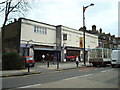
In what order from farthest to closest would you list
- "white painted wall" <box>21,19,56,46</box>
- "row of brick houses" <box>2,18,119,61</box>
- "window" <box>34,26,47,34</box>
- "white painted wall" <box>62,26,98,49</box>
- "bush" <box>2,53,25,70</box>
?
"white painted wall" <box>62,26,98,49</box>, "window" <box>34,26,47,34</box>, "white painted wall" <box>21,19,56,46</box>, "row of brick houses" <box>2,18,119,61</box>, "bush" <box>2,53,25,70</box>

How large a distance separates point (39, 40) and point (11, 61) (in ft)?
41.9

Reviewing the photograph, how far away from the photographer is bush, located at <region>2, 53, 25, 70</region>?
1723cm

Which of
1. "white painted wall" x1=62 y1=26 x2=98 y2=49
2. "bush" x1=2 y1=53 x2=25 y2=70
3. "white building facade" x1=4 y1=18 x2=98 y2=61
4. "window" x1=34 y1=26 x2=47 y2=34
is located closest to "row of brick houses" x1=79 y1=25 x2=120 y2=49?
"white painted wall" x1=62 y1=26 x2=98 y2=49

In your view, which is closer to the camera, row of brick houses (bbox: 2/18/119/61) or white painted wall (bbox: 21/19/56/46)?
row of brick houses (bbox: 2/18/119/61)

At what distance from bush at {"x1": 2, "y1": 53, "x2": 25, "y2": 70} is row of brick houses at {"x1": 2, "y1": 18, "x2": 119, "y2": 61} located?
5.50 metres

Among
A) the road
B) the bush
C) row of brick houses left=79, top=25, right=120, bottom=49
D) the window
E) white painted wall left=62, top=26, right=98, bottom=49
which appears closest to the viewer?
the road

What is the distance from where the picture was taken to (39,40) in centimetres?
2984

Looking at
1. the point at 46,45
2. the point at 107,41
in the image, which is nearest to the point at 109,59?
the point at 46,45

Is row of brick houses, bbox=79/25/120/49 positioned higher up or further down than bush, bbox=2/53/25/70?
higher up

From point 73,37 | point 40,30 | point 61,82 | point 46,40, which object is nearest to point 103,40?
point 73,37

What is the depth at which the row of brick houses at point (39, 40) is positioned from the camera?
27.0 m

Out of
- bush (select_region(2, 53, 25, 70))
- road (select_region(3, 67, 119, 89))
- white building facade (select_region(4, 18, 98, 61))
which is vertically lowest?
road (select_region(3, 67, 119, 89))

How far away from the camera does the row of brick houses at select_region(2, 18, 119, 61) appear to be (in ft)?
88.5

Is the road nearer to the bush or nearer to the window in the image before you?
the bush
